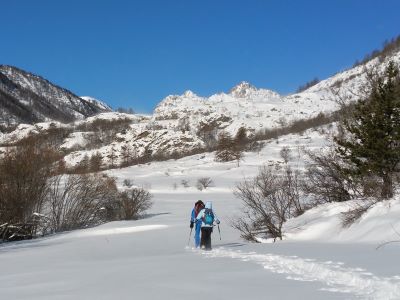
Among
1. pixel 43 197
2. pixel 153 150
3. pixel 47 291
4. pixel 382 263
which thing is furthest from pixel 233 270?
pixel 153 150

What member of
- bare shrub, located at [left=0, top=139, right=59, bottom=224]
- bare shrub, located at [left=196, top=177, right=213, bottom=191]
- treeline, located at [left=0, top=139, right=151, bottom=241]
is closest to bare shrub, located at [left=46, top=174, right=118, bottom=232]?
treeline, located at [left=0, top=139, right=151, bottom=241]

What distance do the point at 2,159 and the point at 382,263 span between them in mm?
22140

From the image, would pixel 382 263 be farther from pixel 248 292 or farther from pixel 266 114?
pixel 266 114

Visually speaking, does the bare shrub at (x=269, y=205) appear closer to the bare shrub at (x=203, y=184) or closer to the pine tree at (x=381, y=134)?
the pine tree at (x=381, y=134)

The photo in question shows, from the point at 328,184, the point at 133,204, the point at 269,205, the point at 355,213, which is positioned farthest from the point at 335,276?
the point at 133,204

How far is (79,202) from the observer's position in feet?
91.4

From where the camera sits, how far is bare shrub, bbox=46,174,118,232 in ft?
89.8

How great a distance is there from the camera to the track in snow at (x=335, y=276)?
18.7 feet

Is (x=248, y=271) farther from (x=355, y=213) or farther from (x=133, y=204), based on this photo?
(x=133, y=204)

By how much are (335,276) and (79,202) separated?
22789 mm

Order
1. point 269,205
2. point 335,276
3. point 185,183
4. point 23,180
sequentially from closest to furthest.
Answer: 1. point 335,276
2. point 269,205
3. point 23,180
4. point 185,183

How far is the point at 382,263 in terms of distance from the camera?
7562 mm

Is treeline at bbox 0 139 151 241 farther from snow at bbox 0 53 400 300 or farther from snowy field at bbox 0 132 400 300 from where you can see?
snowy field at bbox 0 132 400 300

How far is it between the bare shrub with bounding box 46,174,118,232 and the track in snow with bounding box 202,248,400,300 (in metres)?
19.7
